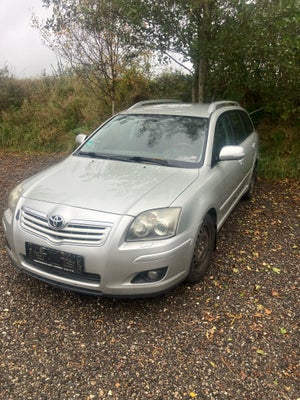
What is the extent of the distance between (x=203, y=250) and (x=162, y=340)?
0.97 meters

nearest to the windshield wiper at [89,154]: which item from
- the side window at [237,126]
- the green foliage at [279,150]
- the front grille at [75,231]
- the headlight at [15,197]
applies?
the headlight at [15,197]

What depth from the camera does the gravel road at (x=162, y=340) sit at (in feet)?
7.09

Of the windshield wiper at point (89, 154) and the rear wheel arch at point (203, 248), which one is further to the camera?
the windshield wiper at point (89, 154)

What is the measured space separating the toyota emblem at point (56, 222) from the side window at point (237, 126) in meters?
2.79

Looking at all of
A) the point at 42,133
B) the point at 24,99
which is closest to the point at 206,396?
the point at 42,133

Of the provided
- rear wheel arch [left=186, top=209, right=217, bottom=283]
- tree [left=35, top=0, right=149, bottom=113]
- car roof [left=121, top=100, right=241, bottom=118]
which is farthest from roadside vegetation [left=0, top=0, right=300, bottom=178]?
rear wheel arch [left=186, top=209, right=217, bottom=283]

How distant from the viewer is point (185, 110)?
13.3ft

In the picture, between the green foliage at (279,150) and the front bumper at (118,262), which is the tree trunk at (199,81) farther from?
the front bumper at (118,262)

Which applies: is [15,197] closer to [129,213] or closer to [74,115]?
[129,213]

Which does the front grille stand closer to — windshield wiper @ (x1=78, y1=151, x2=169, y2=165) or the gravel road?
the gravel road

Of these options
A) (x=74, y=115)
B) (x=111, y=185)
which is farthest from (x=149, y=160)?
(x=74, y=115)

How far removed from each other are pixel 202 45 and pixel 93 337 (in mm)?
5307

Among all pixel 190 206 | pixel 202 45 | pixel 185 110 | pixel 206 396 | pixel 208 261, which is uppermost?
pixel 202 45

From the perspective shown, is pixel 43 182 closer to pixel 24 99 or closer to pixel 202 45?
pixel 202 45
